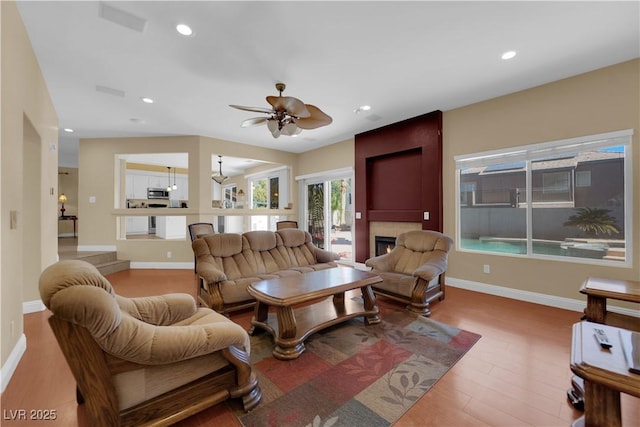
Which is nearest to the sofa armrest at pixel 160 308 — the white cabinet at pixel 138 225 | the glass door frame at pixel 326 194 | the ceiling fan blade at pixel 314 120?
the ceiling fan blade at pixel 314 120

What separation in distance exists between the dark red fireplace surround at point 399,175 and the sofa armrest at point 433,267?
39.9 inches

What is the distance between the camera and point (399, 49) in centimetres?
269

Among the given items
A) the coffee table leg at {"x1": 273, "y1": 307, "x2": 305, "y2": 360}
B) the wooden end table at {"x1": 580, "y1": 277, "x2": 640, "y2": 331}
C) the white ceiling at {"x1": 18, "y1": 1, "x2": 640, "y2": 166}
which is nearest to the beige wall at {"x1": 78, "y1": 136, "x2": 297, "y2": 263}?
the white ceiling at {"x1": 18, "y1": 1, "x2": 640, "y2": 166}

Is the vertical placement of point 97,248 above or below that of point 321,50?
below

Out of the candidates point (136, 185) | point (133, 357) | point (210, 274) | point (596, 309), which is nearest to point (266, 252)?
point (210, 274)

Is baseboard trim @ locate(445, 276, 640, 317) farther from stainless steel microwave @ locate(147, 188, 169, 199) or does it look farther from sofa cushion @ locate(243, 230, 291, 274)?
stainless steel microwave @ locate(147, 188, 169, 199)

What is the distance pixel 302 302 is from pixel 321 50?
254 centimetres

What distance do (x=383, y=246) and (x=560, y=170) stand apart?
294 centimetres

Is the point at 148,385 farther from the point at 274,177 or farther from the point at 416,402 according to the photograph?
the point at 274,177

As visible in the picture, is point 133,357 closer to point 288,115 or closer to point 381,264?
point 288,115

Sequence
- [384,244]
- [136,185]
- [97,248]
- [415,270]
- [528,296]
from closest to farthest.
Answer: [415,270] → [528,296] → [384,244] → [97,248] → [136,185]

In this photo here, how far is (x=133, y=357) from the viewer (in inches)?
52.2

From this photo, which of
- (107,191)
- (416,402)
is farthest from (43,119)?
A: (416,402)

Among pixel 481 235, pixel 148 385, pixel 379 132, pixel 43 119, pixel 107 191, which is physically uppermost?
pixel 379 132
